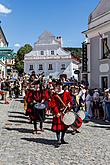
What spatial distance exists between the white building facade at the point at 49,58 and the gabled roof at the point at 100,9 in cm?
3966

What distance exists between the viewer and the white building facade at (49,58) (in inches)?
2494

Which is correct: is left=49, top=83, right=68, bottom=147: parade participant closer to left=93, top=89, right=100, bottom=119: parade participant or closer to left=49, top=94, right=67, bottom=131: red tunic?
left=49, top=94, right=67, bottom=131: red tunic

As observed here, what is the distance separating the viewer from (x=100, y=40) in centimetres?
2184

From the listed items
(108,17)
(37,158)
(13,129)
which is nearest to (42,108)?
(13,129)

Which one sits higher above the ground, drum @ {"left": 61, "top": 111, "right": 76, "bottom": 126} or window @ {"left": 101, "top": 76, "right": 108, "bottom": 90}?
window @ {"left": 101, "top": 76, "right": 108, "bottom": 90}

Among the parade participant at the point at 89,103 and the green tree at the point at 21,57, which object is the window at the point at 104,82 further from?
the green tree at the point at 21,57

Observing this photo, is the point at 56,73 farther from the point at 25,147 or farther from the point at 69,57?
the point at 25,147

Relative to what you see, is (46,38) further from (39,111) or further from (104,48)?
(39,111)

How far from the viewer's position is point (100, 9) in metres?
22.6

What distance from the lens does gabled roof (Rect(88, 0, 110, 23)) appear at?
2173cm

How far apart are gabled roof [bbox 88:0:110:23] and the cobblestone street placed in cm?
1153

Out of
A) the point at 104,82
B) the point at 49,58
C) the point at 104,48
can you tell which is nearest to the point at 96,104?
the point at 104,82

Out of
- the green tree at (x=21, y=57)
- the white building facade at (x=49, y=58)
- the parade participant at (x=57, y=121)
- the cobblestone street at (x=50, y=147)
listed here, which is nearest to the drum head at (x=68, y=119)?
the parade participant at (x=57, y=121)

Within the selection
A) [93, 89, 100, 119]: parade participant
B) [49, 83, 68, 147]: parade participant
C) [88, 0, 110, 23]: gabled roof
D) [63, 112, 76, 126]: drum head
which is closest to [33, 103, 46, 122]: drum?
[49, 83, 68, 147]: parade participant
